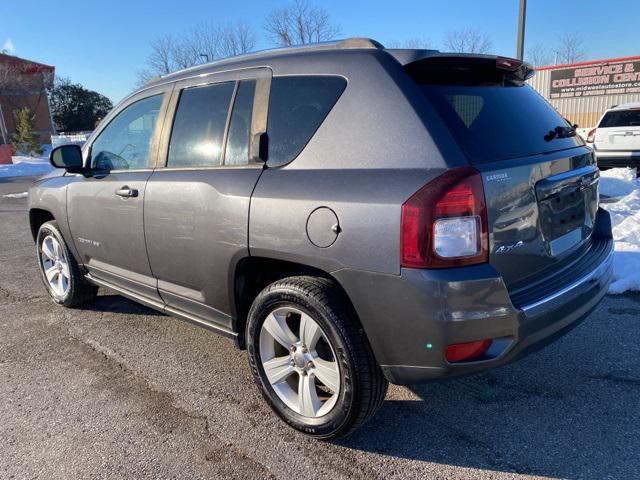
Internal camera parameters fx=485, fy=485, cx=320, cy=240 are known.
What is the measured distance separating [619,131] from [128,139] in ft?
36.2

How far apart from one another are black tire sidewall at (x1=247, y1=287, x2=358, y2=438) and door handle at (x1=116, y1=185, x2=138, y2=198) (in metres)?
1.30

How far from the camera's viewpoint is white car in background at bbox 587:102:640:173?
1079cm

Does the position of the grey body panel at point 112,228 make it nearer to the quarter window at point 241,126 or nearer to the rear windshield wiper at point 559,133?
the quarter window at point 241,126

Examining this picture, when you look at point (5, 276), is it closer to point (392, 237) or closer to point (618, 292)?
point (392, 237)

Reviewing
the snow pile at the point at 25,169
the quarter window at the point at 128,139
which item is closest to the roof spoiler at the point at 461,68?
the quarter window at the point at 128,139

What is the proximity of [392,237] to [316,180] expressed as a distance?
510 mm

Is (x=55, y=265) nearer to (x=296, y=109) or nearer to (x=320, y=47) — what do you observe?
(x=296, y=109)

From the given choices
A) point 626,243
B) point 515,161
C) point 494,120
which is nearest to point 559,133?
point 494,120

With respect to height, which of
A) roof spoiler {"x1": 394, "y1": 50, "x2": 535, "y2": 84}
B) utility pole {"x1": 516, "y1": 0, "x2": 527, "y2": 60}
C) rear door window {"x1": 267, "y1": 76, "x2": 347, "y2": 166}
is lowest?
rear door window {"x1": 267, "y1": 76, "x2": 347, "y2": 166}

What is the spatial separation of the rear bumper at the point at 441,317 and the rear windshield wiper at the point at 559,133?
843mm

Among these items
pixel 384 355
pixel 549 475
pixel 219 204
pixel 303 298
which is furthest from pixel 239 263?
pixel 549 475

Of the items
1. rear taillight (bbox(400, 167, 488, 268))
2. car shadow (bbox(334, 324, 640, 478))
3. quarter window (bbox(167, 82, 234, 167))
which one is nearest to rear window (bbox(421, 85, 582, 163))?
rear taillight (bbox(400, 167, 488, 268))

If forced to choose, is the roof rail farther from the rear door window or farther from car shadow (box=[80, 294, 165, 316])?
car shadow (box=[80, 294, 165, 316])

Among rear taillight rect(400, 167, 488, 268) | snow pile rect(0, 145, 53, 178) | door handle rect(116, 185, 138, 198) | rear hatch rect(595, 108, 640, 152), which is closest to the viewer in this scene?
rear taillight rect(400, 167, 488, 268)
